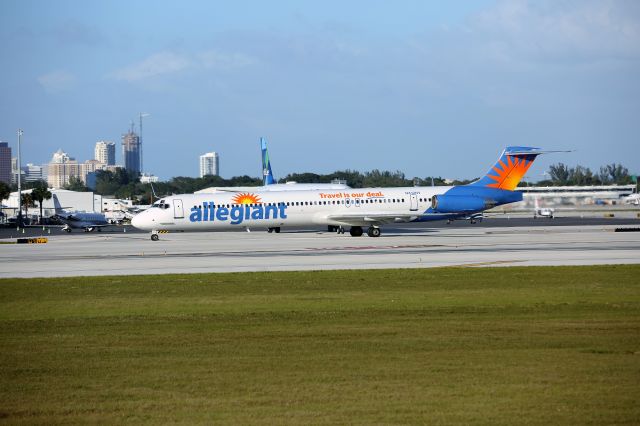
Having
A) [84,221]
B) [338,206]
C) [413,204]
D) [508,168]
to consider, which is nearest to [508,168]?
[508,168]

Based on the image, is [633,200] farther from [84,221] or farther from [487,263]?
[487,263]

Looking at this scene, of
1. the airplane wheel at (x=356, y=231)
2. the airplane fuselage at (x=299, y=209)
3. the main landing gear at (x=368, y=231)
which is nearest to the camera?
the airplane fuselage at (x=299, y=209)

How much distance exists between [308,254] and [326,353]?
83.5ft

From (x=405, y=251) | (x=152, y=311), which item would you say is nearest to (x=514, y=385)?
(x=152, y=311)

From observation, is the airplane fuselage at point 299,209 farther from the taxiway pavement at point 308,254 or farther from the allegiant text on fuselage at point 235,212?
the taxiway pavement at point 308,254

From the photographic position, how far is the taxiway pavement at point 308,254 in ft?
116

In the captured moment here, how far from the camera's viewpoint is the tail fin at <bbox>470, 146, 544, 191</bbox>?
62062mm

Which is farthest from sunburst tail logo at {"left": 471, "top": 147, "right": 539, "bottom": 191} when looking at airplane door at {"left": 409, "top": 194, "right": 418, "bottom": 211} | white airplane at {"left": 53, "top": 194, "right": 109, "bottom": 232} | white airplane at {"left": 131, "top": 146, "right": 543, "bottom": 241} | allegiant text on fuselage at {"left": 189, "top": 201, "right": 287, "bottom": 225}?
white airplane at {"left": 53, "top": 194, "right": 109, "bottom": 232}

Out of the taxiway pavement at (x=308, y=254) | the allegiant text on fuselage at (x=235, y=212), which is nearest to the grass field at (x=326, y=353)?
the taxiway pavement at (x=308, y=254)

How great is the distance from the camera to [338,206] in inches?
2372

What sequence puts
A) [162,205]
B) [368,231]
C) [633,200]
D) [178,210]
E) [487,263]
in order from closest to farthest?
[487,263] → [178,210] → [162,205] → [368,231] → [633,200]

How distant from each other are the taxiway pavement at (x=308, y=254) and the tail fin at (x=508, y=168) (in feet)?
26.3

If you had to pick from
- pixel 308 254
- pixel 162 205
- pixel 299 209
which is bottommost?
pixel 308 254

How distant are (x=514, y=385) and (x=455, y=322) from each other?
634 cm
